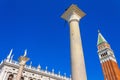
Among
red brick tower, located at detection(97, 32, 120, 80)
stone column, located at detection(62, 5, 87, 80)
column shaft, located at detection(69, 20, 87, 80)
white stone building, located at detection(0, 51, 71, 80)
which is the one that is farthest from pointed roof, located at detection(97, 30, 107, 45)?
column shaft, located at detection(69, 20, 87, 80)

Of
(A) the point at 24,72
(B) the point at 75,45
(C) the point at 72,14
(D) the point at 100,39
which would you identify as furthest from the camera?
(D) the point at 100,39

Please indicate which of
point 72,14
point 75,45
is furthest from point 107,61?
point 75,45

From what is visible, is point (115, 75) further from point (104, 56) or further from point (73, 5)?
point (73, 5)

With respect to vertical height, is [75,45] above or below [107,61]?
below

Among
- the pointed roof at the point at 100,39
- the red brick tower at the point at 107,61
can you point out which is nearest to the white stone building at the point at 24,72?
the red brick tower at the point at 107,61

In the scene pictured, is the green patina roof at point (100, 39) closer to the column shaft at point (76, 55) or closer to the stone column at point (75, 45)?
the stone column at point (75, 45)

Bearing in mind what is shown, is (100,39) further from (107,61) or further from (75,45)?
(75,45)

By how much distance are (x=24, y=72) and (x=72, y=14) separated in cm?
2931

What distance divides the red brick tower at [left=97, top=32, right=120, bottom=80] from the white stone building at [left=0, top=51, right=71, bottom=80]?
22310mm

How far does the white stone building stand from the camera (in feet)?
111

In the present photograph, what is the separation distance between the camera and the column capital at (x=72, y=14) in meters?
10.1

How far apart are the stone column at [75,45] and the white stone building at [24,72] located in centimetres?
2734

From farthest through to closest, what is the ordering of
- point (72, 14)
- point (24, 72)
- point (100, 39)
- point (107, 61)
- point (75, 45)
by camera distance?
point (100, 39) → point (107, 61) → point (24, 72) → point (72, 14) → point (75, 45)

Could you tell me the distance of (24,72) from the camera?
36500 millimetres
